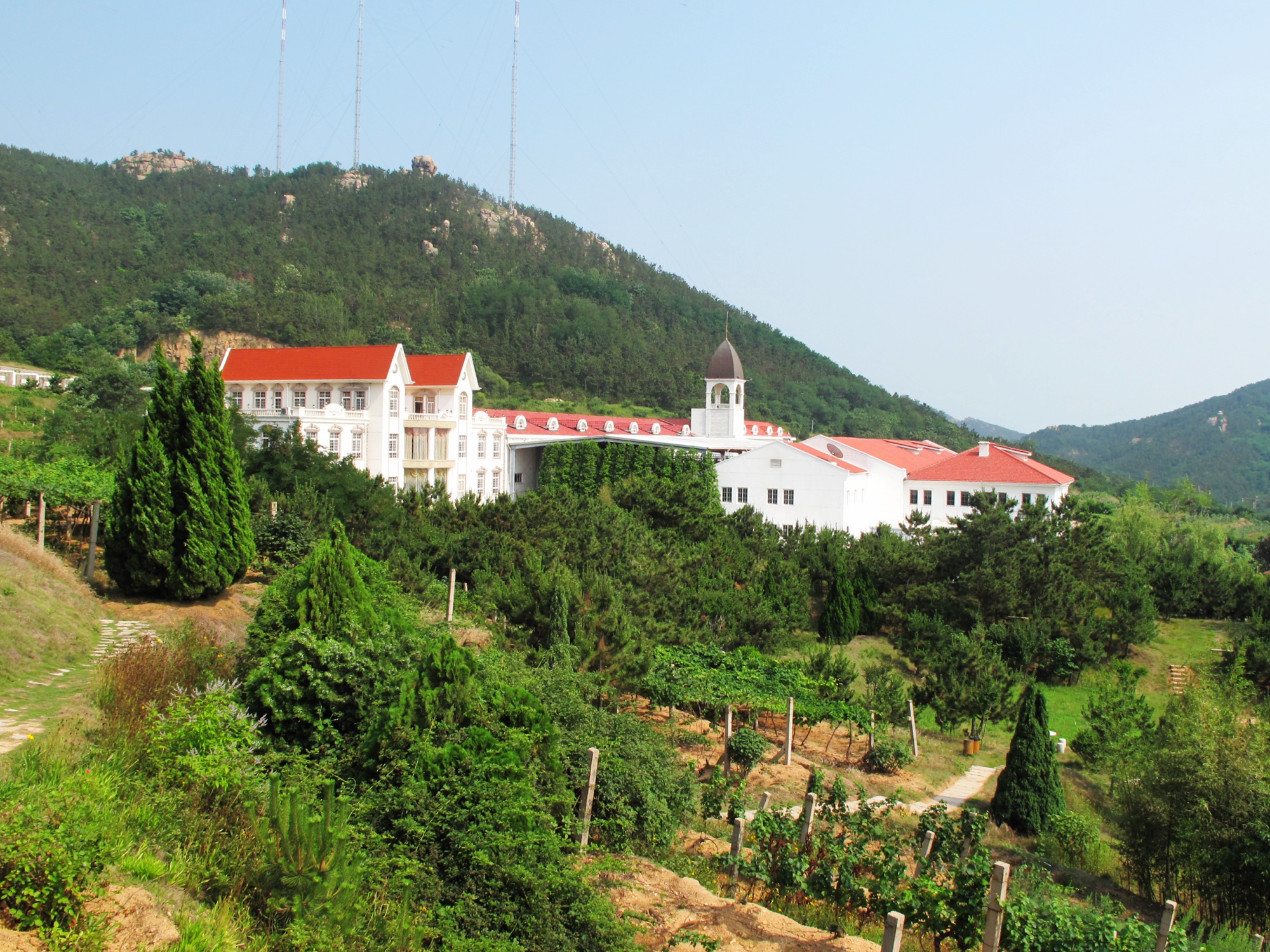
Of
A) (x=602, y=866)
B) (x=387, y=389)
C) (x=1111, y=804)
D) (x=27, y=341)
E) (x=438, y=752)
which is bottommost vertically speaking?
(x=1111, y=804)

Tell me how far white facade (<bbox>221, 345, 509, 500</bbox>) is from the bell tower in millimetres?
14071

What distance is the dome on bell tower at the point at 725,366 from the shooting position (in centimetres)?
4881

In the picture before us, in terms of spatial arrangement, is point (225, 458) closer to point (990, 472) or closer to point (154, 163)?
point (990, 472)

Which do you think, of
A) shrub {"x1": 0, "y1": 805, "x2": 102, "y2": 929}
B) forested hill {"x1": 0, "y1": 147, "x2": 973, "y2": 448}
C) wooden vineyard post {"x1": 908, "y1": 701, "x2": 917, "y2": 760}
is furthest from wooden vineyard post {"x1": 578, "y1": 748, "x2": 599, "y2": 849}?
forested hill {"x1": 0, "y1": 147, "x2": 973, "y2": 448}

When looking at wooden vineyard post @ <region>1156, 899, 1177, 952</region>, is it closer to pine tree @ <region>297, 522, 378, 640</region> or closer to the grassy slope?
pine tree @ <region>297, 522, 378, 640</region>

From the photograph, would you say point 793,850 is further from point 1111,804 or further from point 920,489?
point 920,489

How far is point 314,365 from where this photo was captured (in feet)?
119

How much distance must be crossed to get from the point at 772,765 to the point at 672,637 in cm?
418

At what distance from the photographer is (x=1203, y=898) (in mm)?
11602

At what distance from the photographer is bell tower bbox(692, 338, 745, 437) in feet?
160

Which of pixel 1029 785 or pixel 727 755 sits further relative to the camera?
pixel 1029 785

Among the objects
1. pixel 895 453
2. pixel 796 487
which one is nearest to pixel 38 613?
pixel 796 487

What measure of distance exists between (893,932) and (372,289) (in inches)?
3516

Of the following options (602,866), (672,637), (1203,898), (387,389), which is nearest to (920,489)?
(387,389)
